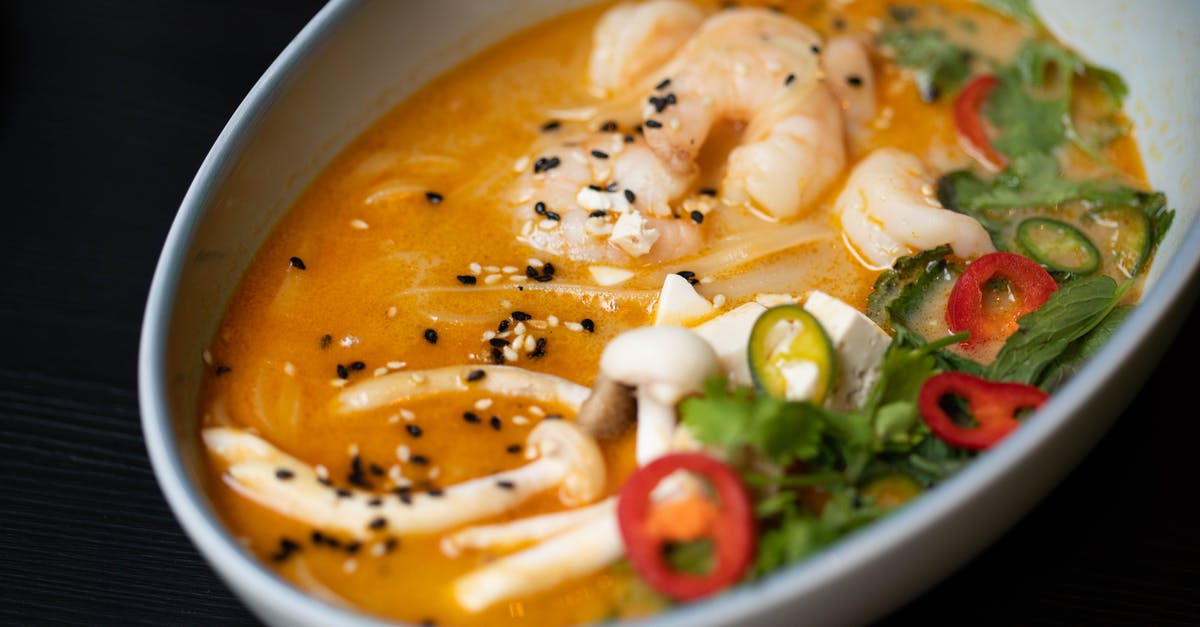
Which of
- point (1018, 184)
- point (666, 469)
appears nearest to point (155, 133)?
point (666, 469)

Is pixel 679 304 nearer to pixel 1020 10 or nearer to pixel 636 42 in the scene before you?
pixel 636 42

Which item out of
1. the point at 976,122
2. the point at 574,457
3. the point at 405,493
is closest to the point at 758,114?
the point at 976,122

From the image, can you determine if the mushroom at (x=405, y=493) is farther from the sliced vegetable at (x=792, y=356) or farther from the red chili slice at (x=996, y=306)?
the red chili slice at (x=996, y=306)

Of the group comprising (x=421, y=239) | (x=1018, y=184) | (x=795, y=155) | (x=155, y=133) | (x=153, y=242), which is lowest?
(x=1018, y=184)

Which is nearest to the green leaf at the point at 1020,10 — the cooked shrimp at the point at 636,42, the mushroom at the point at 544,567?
the cooked shrimp at the point at 636,42

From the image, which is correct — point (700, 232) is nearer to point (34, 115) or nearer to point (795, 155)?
point (795, 155)

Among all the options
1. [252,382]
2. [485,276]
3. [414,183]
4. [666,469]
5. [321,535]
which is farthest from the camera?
[414,183]

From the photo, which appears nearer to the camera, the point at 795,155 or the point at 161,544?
the point at 161,544

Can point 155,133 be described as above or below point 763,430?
above

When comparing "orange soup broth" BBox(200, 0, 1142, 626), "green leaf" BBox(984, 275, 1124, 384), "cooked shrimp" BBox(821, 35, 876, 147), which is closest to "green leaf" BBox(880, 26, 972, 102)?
"orange soup broth" BBox(200, 0, 1142, 626)
